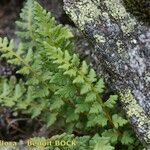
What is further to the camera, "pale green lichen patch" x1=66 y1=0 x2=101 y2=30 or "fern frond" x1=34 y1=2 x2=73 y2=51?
"pale green lichen patch" x1=66 y1=0 x2=101 y2=30

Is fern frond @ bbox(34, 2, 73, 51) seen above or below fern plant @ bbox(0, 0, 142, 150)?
above

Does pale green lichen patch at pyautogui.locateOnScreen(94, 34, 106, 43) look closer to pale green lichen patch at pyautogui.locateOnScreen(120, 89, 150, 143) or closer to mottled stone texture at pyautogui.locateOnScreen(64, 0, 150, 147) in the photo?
mottled stone texture at pyautogui.locateOnScreen(64, 0, 150, 147)

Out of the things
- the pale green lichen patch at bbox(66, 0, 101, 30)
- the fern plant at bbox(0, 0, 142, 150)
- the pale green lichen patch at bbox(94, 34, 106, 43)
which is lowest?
the fern plant at bbox(0, 0, 142, 150)

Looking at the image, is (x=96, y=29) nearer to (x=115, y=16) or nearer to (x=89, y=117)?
(x=115, y=16)

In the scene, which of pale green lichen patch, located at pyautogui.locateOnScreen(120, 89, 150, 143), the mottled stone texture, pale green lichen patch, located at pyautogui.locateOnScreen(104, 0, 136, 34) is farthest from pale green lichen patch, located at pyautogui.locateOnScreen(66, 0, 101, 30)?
pale green lichen patch, located at pyautogui.locateOnScreen(120, 89, 150, 143)

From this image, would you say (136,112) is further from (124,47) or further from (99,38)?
(99,38)

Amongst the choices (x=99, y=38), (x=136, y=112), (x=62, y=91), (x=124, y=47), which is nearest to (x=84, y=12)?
(x=99, y=38)

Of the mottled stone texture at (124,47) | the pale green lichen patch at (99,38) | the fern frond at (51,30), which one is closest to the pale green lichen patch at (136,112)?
the mottled stone texture at (124,47)
